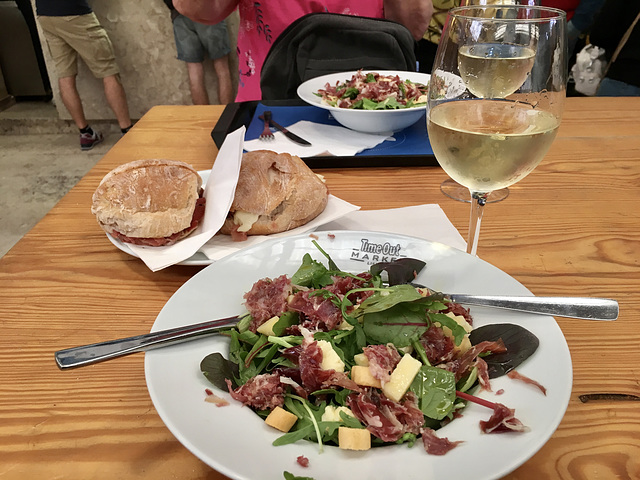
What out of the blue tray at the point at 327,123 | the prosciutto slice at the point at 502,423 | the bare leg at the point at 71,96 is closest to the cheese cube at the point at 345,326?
the prosciutto slice at the point at 502,423

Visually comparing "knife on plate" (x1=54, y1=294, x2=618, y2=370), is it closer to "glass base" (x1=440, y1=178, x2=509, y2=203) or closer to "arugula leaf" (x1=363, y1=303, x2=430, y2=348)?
"arugula leaf" (x1=363, y1=303, x2=430, y2=348)

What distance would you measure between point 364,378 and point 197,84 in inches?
183

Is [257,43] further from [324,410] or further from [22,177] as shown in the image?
[22,177]

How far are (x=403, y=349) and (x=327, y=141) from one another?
108cm

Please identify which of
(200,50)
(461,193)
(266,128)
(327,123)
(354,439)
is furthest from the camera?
(200,50)

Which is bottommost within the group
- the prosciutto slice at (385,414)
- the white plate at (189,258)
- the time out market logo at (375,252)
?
the white plate at (189,258)

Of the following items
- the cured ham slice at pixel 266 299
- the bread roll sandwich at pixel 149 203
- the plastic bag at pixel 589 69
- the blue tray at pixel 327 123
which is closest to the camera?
the cured ham slice at pixel 266 299

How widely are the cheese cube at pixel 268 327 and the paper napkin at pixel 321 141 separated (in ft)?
2.94

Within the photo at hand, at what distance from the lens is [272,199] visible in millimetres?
1107

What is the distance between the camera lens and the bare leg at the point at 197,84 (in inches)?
183

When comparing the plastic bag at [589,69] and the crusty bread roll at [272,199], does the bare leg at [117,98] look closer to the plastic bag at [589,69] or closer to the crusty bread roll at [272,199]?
the plastic bag at [589,69]

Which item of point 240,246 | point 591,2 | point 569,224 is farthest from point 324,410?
point 591,2

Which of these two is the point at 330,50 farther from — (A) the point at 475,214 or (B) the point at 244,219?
(A) the point at 475,214

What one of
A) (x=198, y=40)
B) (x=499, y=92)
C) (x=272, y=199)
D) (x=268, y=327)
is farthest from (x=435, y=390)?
(x=198, y=40)
